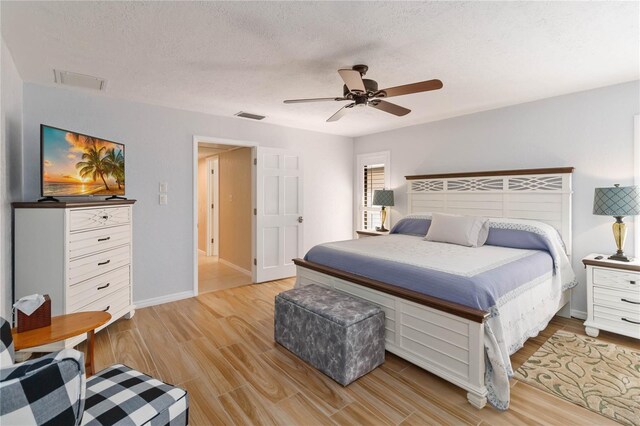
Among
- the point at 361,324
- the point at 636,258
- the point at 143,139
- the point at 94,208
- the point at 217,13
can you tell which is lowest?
the point at 361,324

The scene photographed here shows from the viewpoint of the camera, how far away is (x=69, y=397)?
2.80ft

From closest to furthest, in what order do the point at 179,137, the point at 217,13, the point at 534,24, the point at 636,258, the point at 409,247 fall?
the point at 217,13, the point at 534,24, the point at 636,258, the point at 409,247, the point at 179,137

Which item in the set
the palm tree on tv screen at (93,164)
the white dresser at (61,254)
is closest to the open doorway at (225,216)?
the palm tree on tv screen at (93,164)

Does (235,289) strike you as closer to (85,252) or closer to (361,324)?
(85,252)

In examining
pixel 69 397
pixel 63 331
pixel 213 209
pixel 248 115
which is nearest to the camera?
pixel 69 397

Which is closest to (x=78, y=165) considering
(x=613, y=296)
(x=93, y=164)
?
(x=93, y=164)

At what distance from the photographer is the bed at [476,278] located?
1.96 metres

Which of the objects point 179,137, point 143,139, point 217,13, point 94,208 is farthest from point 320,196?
point 217,13

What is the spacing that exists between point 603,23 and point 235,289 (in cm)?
450

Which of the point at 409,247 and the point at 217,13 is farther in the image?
the point at 409,247

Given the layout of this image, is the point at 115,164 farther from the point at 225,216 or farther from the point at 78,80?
the point at 225,216

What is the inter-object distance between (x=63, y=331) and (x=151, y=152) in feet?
7.65

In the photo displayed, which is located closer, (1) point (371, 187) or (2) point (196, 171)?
(2) point (196, 171)

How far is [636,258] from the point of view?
2914mm
